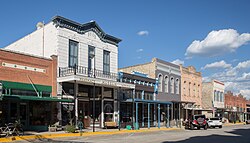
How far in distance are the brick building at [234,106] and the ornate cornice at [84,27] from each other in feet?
123

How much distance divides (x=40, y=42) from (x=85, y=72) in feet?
15.4

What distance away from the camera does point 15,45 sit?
102 ft

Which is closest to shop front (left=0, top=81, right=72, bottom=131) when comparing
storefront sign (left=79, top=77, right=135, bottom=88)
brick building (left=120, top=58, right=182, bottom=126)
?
storefront sign (left=79, top=77, right=135, bottom=88)

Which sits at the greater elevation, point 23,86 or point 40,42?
point 40,42

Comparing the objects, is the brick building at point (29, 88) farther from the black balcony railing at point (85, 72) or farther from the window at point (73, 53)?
the window at point (73, 53)

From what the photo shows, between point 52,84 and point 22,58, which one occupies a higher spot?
point 22,58

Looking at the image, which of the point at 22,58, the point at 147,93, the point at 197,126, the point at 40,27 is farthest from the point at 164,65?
the point at 22,58

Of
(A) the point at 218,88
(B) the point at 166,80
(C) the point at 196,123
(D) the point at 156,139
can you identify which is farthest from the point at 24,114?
(A) the point at 218,88

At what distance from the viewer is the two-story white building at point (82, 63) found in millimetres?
25609

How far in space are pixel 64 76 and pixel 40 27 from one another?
6.82 metres

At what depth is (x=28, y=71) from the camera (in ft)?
76.1

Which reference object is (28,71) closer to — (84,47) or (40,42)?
(40,42)

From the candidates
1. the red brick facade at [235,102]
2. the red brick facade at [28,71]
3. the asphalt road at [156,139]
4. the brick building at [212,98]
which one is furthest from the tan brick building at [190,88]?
the red brick facade at [28,71]

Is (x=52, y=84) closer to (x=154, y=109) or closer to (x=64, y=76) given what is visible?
(x=64, y=76)
